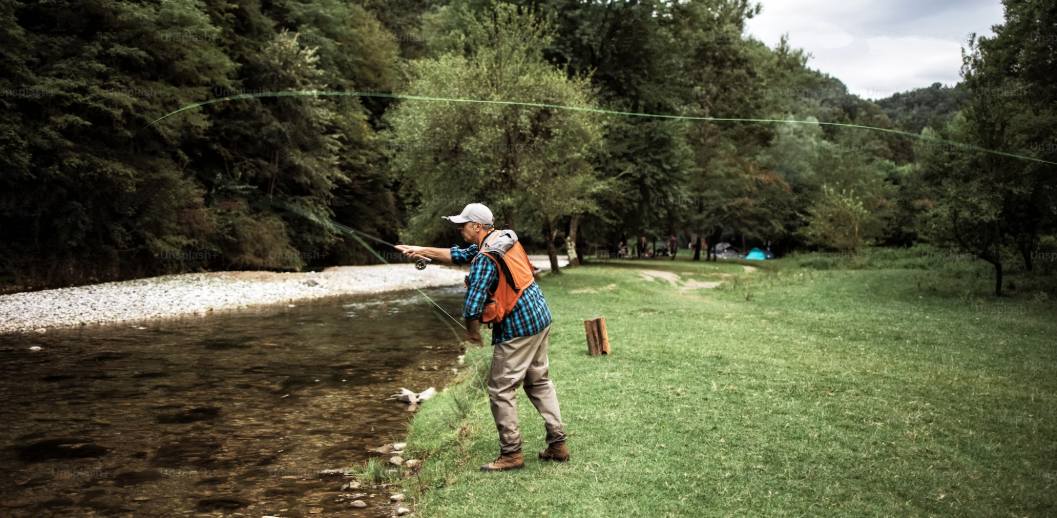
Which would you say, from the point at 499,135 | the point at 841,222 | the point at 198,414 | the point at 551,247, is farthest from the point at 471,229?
the point at 841,222

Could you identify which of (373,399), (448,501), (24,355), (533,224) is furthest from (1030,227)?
(24,355)

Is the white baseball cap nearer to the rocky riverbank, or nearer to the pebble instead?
the rocky riverbank

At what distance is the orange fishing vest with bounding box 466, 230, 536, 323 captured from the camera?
6.29 meters

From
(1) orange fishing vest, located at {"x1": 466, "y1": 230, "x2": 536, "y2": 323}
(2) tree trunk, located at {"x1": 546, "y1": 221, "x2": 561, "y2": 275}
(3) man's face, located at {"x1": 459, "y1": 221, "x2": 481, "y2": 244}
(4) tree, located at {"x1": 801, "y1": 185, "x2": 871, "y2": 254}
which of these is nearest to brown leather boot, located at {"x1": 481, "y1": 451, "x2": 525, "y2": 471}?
(1) orange fishing vest, located at {"x1": 466, "y1": 230, "x2": 536, "y2": 323}

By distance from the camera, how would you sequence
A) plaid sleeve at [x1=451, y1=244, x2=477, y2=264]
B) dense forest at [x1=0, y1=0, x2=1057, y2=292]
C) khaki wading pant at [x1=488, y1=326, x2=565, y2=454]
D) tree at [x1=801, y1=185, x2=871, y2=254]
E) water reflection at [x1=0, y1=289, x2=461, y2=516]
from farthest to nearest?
tree at [x1=801, y1=185, x2=871, y2=254] < dense forest at [x1=0, y1=0, x2=1057, y2=292] < plaid sleeve at [x1=451, y1=244, x2=477, y2=264] < water reflection at [x1=0, y1=289, x2=461, y2=516] < khaki wading pant at [x1=488, y1=326, x2=565, y2=454]

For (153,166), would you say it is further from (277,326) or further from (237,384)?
(237,384)

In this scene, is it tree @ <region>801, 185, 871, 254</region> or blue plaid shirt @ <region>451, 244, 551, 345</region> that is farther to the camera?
tree @ <region>801, 185, 871, 254</region>

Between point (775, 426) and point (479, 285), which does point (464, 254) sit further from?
point (775, 426)

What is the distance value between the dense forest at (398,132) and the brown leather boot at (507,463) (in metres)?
12.3

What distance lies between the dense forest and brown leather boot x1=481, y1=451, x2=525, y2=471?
12.3m

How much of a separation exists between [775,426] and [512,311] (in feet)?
10.6

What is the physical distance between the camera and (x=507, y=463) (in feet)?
21.1

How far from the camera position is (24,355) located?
12836 mm

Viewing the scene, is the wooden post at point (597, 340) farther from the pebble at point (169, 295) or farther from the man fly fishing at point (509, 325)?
the pebble at point (169, 295)
